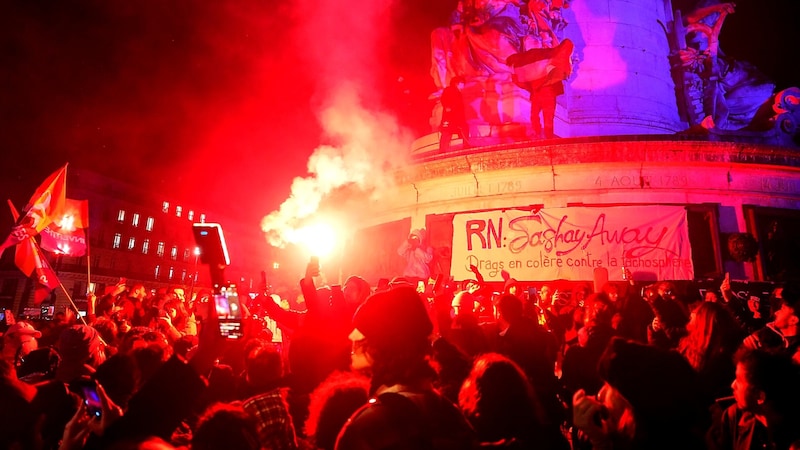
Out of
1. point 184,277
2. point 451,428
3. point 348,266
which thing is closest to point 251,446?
point 451,428

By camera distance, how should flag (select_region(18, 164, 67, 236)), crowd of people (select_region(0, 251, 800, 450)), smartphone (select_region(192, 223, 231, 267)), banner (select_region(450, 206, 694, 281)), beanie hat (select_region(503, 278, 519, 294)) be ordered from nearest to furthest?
crowd of people (select_region(0, 251, 800, 450))
smartphone (select_region(192, 223, 231, 267))
flag (select_region(18, 164, 67, 236))
beanie hat (select_region(503, 278, 519, 294))
banner (select_region(450, 206, 694, 281))

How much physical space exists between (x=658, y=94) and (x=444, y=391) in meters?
25.4

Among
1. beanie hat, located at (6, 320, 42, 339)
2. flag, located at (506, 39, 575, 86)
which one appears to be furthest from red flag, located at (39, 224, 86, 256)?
flag, located at (506, 39, 575, 86)

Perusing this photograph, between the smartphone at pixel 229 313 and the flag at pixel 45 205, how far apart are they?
1204cm

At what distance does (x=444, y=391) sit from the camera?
4.38 metres

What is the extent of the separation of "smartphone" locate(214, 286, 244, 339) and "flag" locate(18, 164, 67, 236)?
12.0 metres

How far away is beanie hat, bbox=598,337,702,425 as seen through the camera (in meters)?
2.76

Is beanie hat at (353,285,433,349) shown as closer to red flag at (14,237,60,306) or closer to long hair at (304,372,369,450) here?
long hair at (304,372,369,450)

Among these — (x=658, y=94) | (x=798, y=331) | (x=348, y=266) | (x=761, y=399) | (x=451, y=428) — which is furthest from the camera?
(x=658, y=94)

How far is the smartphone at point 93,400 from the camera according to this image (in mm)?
3127

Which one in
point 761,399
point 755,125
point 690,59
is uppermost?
point 690,59

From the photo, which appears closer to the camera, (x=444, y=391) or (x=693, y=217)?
(x=444, y=391)

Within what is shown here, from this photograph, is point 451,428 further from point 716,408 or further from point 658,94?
point 658,94

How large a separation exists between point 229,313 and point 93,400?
1.23 metres
